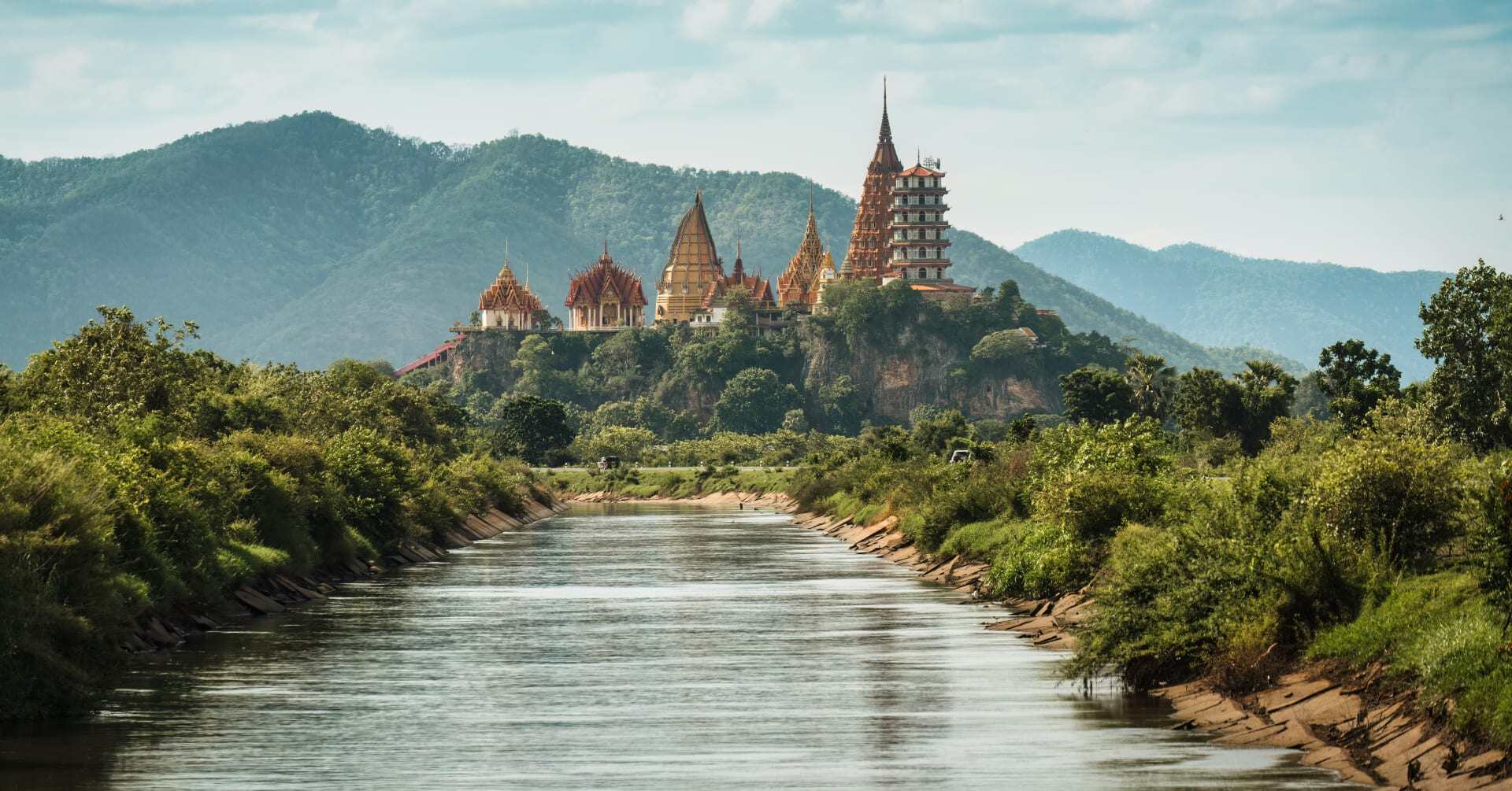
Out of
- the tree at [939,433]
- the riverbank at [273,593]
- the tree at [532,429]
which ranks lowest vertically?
the riverbank at [273,593]

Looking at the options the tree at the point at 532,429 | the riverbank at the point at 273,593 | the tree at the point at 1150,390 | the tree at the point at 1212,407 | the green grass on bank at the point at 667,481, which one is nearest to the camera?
the riverbank at the point at 273,593

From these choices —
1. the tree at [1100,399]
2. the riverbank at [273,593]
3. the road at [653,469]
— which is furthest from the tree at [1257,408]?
the road at [653,469]

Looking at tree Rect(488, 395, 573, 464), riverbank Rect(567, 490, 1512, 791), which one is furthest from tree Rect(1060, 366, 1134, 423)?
riverbank Rect(567, 490, 1512, 791)

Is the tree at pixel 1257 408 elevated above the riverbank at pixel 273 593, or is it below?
above

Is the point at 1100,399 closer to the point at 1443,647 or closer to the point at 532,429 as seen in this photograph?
the point at 532,429

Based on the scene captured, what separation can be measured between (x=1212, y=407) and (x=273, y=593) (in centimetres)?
6654

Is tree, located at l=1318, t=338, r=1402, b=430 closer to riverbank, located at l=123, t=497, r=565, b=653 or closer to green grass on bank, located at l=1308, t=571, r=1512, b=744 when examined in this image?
riverbank, located at l=123, t=497, r=565, b=653

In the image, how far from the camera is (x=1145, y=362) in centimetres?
13938

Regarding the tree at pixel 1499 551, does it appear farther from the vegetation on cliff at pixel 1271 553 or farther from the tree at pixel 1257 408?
the tree at pixel 1257 408

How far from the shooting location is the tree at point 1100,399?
13862 cm

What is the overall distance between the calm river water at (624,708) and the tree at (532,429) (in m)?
112

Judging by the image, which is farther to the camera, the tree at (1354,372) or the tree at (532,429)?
the tree at (532,429)

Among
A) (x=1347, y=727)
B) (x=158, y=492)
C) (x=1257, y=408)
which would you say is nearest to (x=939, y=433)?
(x=1257, y=408)

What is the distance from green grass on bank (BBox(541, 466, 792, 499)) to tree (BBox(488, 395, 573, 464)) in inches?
244
